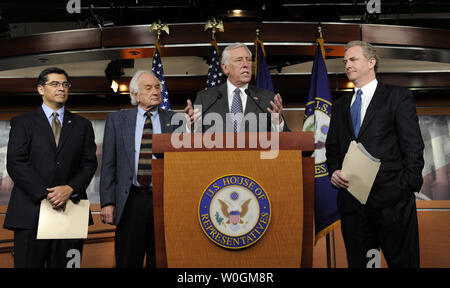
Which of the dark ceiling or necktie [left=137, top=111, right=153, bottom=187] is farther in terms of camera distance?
the dark ceiling

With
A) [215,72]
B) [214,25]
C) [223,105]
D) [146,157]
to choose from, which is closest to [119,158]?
[146,157]

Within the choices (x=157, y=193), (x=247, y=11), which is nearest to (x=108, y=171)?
(x=157, y=193)

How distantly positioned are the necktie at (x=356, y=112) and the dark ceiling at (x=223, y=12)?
8.08 ft

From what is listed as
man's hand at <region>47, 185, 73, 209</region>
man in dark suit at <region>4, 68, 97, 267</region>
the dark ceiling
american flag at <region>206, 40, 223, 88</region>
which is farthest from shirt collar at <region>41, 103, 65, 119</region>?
the dark ceiling

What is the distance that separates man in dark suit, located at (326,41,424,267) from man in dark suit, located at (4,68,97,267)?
5.11 feet

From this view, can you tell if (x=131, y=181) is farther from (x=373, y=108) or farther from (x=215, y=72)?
(x=215, y=72)

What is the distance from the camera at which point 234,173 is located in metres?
1.73

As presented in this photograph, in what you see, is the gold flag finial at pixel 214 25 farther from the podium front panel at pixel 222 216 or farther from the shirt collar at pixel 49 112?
the podium front panel at pixel 222 216

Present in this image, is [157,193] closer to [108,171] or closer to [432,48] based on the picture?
[108,171]

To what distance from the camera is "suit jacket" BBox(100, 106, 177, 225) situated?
274cm

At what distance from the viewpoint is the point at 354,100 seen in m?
2.53

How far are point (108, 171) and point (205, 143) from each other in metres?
1.20

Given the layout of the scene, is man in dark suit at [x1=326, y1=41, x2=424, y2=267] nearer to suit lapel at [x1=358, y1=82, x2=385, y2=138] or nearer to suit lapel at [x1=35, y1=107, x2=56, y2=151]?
suit lapel at [x1=358, y1=82, x2=385, y2=138]
